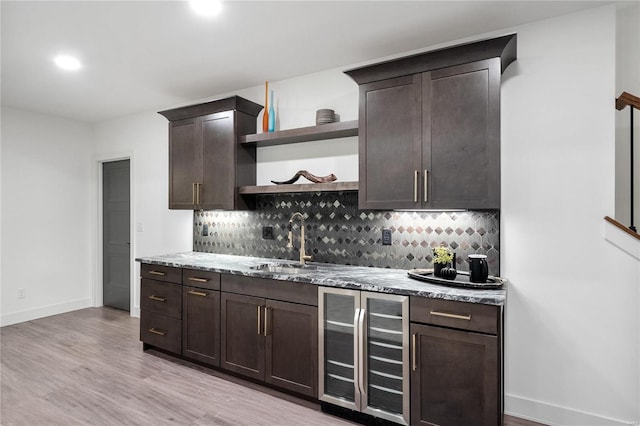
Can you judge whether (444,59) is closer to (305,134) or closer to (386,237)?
(305,134)

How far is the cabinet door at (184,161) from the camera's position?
3709 mm

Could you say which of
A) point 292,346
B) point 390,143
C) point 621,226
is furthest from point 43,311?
point 621,226

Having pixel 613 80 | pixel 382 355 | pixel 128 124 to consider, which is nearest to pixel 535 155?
pixel 613 80

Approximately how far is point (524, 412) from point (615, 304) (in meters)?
0.92

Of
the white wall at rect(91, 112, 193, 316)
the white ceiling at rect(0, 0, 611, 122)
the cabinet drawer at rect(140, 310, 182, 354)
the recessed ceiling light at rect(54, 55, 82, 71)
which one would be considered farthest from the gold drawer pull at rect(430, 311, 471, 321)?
the recessed ceiling light at rect(54, 55, 82, 71)

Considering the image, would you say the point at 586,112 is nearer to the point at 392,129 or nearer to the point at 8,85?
the point at 392,129

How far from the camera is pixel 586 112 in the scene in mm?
2334

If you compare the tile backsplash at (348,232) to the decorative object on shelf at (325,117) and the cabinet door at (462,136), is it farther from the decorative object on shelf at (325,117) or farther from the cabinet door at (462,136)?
the decorative object on shelf at (325,117)

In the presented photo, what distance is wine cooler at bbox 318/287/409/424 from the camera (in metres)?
2.29

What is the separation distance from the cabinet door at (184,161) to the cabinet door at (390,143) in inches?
70.8

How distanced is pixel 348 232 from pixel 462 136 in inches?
48.7

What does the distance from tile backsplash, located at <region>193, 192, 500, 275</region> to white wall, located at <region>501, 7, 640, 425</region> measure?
0.77ft

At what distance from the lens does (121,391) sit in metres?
2.84

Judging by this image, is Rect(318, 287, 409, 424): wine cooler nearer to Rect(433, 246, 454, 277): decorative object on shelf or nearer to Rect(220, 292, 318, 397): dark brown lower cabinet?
Rect(220, 292, 318, 397): dark brown lower cabinet
